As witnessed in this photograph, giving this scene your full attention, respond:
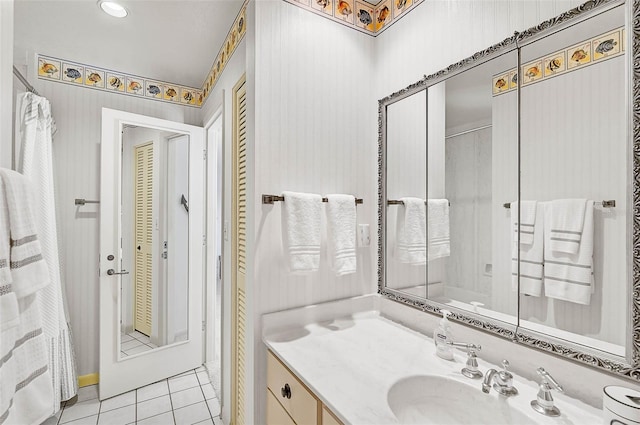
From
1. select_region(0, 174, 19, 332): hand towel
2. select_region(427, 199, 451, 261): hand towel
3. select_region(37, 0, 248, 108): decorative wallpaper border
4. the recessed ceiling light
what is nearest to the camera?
select_region(0, 174, 19, 332): hand towel

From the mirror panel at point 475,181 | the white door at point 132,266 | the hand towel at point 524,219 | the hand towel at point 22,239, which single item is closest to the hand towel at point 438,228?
the mirror panel at point 475,181

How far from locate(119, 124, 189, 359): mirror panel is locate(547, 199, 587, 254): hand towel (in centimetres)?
240

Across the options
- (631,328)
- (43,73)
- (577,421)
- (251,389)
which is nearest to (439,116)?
(631,328)

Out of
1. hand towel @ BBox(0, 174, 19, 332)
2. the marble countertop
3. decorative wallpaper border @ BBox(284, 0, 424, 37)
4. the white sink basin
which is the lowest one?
the white sink basin

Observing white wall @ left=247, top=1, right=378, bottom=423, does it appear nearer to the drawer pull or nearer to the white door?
the drawer pull

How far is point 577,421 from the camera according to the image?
758 millimetres

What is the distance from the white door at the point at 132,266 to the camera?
218 centimetres

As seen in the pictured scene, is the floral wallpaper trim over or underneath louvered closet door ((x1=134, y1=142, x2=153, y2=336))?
over

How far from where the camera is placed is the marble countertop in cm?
80

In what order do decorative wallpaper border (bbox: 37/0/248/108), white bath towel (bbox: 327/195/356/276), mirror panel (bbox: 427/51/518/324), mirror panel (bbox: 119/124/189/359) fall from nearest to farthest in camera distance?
mirror panel (bbox: 427/51/518/324) < white bath towel (bbox: 327/195/356/276) < decorative wallpaper border (bbox: 37/0/248/108) < mirror panel (bbox: 119/124/189/359)

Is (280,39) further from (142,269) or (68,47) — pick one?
(142,269)

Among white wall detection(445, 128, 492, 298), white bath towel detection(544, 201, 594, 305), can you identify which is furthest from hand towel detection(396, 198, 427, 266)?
white bath towel detection(544, 201, 594, 305)

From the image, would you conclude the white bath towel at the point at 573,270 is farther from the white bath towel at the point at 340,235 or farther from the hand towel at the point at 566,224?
the white bath towel at the point at 340,235

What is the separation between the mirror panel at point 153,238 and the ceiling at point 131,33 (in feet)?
1.69
